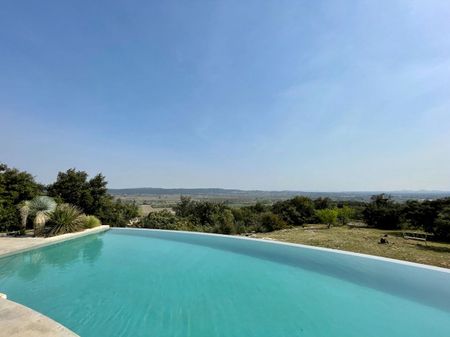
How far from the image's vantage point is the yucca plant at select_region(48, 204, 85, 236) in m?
11.7

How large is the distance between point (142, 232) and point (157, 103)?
6.96 meters

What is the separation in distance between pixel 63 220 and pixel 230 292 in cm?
888

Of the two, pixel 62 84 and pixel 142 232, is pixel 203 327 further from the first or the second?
pixel 62 84

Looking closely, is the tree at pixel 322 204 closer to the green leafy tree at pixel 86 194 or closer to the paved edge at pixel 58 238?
the green leafy tree at pixel 86 194

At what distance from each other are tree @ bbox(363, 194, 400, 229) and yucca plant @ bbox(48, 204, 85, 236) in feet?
56.3

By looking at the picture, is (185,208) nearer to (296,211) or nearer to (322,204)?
(296,211)

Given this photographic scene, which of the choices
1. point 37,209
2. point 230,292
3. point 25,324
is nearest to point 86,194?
point 37,209

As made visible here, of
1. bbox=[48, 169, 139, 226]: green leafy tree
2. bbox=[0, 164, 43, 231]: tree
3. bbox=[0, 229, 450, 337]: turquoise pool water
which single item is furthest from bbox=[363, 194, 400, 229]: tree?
bbox=[0, 164, 43, 231]: tree

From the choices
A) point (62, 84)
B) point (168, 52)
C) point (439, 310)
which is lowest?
point (439, 310)

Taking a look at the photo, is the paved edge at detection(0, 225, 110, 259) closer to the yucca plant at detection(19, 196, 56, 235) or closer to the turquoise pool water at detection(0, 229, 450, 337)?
the turquoise pool water at detection(0, 229, 450, 337)

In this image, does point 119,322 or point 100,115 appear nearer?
point 119,322

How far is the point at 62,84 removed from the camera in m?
12.8

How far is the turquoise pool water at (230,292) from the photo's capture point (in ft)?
14.7

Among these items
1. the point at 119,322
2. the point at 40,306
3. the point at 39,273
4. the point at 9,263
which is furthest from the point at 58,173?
the point at 119,322
